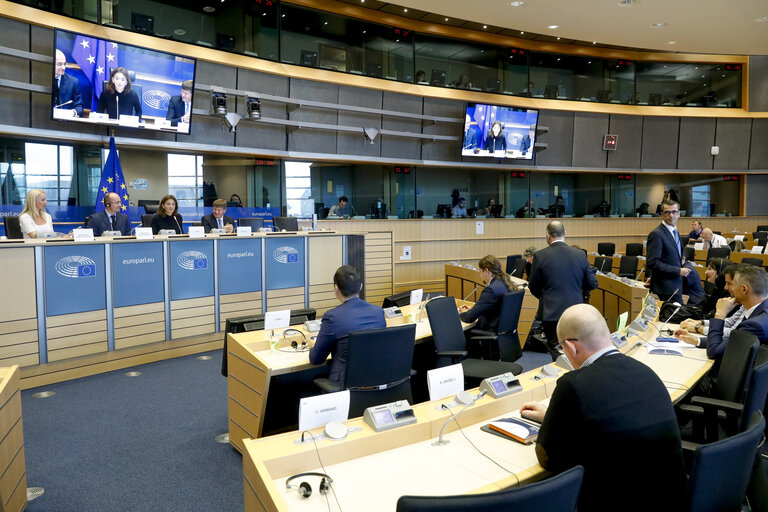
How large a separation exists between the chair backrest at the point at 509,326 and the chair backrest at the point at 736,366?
5.19ft

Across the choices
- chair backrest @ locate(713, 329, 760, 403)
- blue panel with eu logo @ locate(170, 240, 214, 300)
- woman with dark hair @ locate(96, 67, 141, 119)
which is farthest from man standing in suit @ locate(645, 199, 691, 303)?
woman with dark hair @ locate(96, 67, 141, 119)

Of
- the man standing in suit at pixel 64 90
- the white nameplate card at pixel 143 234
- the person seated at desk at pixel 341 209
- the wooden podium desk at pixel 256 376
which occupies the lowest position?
the wooden podium desk at pixel 256 376

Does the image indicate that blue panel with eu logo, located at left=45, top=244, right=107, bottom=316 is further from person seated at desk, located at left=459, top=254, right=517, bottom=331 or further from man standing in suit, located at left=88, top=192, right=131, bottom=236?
person seated at desk, located at left=459, top=254, right=517, bottom=331

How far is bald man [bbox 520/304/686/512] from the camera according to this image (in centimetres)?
169

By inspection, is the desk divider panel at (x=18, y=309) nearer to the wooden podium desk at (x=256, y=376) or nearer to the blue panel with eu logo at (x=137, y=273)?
the blue panel with eu logo at (x=137, y=273)

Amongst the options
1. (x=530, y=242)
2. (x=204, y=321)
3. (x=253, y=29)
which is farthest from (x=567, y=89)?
(x=204, y=321)

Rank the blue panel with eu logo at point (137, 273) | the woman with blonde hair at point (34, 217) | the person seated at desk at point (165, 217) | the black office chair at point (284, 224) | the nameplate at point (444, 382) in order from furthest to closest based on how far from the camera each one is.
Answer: the black office chair at point (284, 224) < the person seated at desk at point (165, 217) < the woman with blonde hair at point (34, 217) < the blue panel with eu logo at point (137, 273) < the nameplate at point (444, 382)

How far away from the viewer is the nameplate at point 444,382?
2.42 metres

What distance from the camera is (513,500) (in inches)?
47.2

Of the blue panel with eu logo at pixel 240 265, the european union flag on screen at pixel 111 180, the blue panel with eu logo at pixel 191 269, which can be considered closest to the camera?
the blue panel with eu logo at pixel 191 269

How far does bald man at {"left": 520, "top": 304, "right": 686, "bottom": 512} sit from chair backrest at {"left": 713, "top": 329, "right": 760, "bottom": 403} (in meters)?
1.30

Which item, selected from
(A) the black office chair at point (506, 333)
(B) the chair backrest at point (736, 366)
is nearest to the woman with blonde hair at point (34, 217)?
(A) the black office chair at point (506, 333)

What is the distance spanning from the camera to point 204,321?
5.94 meters

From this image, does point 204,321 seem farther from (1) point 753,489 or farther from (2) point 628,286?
(1) point 753,489
